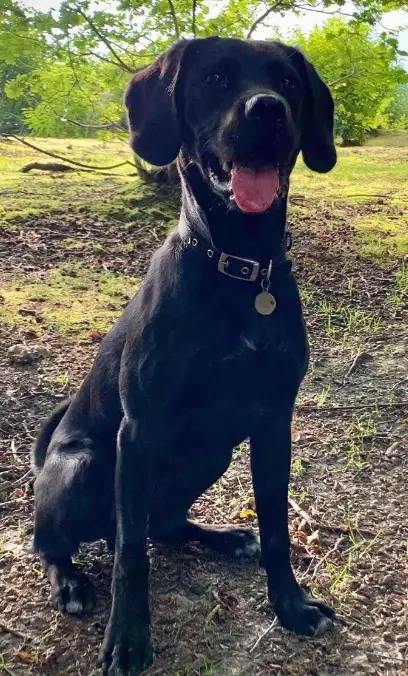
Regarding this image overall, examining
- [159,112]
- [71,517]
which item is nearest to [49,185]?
→ [159,112]

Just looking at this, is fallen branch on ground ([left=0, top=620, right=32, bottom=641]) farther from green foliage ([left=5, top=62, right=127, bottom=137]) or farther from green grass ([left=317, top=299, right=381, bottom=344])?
green foliage ([left=5, top=62, right=127, bottom=137])

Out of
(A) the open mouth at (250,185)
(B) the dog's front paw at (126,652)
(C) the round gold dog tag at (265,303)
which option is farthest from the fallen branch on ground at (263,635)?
(A) the open mouth at (250,185)


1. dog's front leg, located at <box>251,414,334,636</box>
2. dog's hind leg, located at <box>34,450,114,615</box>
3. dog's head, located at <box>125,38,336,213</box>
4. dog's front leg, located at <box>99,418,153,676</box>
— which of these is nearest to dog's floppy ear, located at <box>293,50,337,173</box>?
dog's head, located at <box>125,38,336,213</box>

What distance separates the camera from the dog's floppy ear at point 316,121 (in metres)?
2.50

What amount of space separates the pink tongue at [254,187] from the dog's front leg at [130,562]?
717 mm

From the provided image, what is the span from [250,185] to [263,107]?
0.23m

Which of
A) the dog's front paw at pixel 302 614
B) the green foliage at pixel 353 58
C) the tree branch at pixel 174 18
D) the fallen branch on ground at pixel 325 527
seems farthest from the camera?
the green foliage at pixel 353 58

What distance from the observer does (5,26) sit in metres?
5.89

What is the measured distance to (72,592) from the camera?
2.39m

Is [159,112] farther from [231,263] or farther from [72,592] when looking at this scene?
[72,592]

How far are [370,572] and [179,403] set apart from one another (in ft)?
3.29

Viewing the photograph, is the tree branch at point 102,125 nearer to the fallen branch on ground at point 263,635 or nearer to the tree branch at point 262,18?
the tree branch at point 262,18

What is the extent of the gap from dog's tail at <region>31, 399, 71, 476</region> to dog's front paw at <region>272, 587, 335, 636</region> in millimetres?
1027

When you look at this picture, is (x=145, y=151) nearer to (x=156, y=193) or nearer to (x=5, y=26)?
(x=5, y=26)
